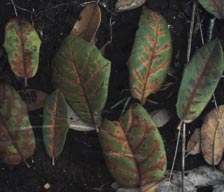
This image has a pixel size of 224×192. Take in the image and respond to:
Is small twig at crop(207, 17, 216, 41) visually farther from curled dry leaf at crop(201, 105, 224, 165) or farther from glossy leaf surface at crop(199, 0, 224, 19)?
curled dry leaf at crop(201, 105, 224, 165)

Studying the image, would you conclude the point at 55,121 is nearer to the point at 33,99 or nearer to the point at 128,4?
the point at 33,99

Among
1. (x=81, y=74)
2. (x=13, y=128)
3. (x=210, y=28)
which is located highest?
(x=210, y=28)

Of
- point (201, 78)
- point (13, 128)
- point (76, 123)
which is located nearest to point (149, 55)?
point (201, 78)

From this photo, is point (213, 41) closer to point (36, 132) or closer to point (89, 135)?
point (89, 135)

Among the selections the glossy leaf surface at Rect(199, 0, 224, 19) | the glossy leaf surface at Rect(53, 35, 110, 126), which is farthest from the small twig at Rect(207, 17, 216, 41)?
the glossy leaf surface at Rect(53, 35, 110, 126)

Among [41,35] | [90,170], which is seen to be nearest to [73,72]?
[41,35]

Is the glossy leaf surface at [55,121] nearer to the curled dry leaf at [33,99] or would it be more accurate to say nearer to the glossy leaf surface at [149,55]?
the curled dry leaf at [33,99]

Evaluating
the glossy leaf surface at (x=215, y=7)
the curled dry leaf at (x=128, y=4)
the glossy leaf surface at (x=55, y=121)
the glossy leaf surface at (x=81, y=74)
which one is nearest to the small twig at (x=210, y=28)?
the glossy leaf surface at (x=215, y=7)
